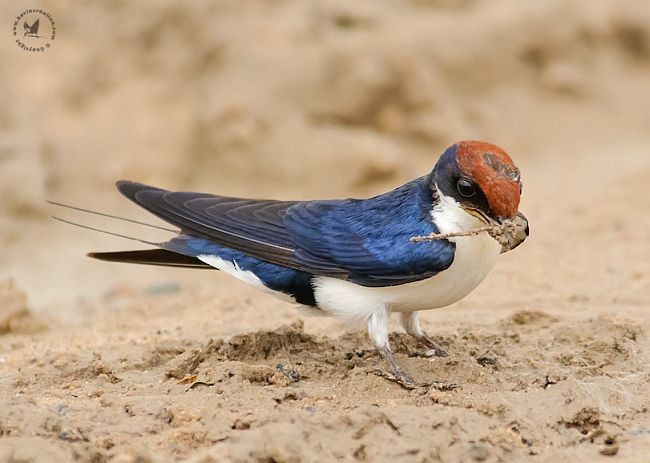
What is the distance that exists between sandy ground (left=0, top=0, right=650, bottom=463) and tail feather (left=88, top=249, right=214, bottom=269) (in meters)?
0.36

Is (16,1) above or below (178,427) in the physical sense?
above

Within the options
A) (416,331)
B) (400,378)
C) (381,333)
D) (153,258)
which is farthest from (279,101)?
(400,378)

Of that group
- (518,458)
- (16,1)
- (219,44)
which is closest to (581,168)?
(219,44)

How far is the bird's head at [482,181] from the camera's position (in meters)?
3.87

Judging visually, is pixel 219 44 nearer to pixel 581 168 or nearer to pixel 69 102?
pixel 69 102

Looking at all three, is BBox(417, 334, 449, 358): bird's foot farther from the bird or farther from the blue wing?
the blue wing

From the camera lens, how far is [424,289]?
4.18 m

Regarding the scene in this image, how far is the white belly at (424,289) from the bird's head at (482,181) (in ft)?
0.50

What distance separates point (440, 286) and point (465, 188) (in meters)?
0.39

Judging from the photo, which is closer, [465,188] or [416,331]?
[465,188]

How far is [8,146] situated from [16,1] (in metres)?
1.27

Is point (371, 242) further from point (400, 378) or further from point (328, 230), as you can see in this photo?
point (400, 378)

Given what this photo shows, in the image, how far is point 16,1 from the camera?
8586 millimetres

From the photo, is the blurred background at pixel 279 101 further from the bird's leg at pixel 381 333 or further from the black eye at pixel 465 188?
the black eye at pixel 465 188
